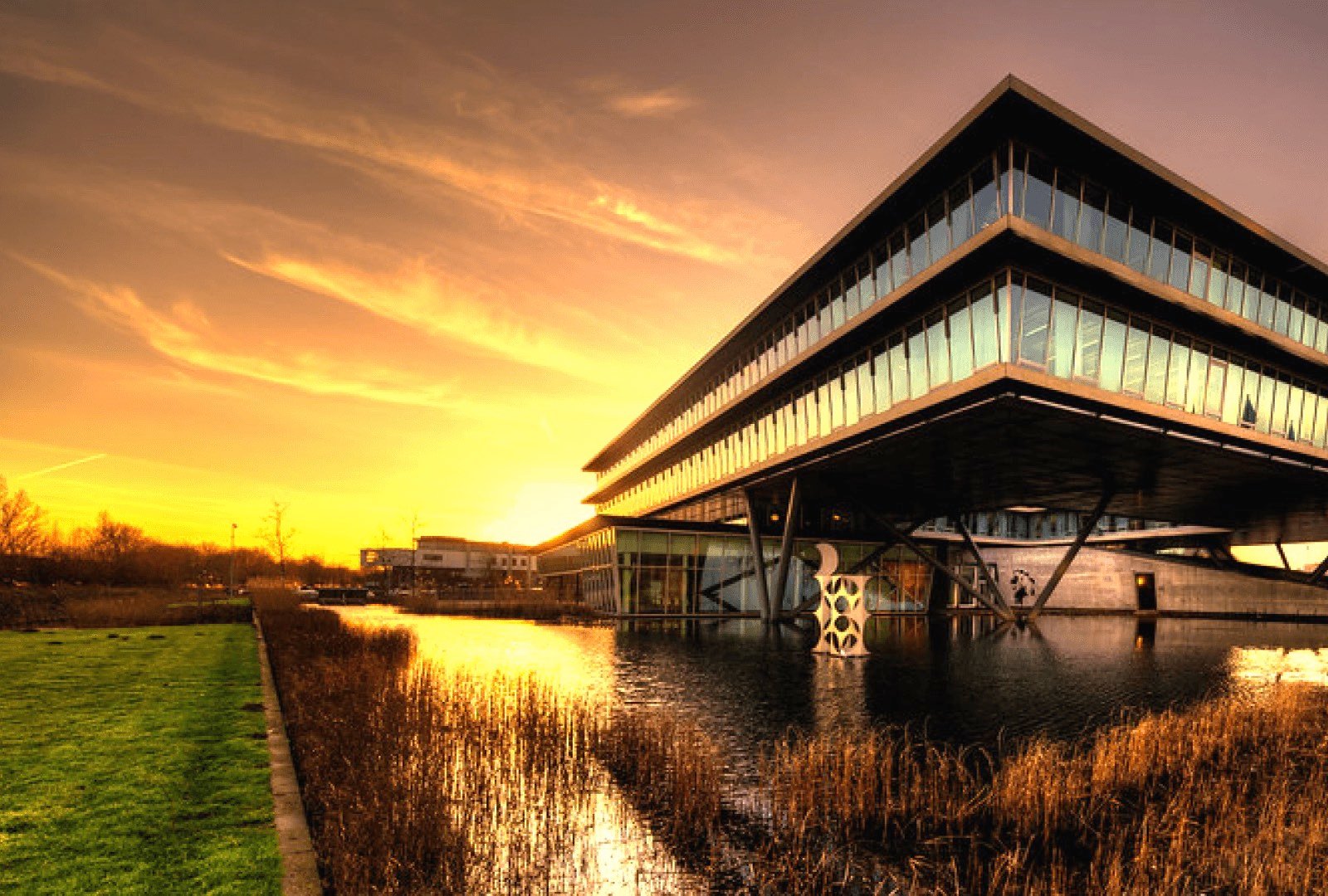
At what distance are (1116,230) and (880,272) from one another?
336 inches

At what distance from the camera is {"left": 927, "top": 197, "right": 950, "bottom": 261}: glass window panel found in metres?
26.8

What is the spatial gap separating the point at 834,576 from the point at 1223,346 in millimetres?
21269

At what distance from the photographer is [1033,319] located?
25312mm

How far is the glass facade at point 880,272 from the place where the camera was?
25.1 m

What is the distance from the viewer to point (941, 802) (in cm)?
884

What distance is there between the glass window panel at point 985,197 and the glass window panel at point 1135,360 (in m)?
8.46

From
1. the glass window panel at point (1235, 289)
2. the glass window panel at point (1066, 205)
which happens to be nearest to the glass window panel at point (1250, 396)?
the glass window panel at point (1235, 289)

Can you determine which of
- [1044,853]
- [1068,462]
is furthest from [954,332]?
[1044,853]

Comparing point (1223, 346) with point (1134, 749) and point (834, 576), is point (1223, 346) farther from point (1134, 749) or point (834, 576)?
point (1134, 749)

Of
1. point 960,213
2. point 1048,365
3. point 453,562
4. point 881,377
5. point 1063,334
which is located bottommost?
point 453,562

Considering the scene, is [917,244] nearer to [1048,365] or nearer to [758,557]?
[1048,365]

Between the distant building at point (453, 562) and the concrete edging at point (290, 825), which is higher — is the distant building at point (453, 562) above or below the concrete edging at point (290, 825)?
below

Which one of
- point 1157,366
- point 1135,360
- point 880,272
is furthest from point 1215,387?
point 880,272

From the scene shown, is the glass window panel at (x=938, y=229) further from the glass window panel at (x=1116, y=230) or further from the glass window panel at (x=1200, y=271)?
the glass window panel at (x=1200, y=271)
